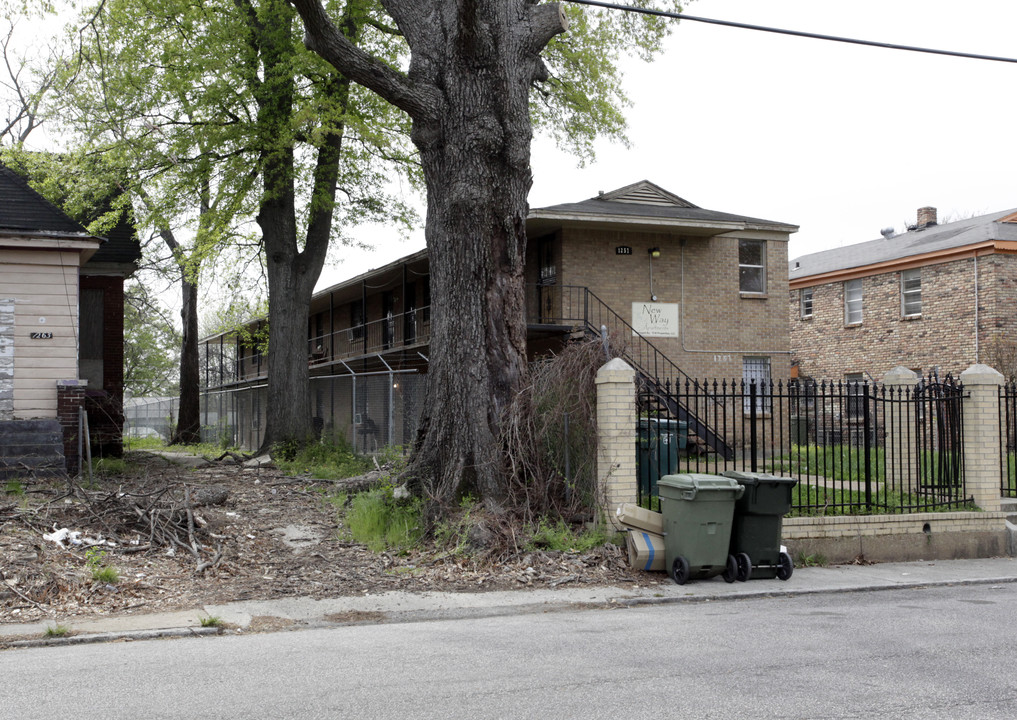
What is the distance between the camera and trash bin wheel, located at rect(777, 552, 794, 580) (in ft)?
33.6

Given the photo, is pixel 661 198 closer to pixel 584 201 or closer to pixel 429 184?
pixel 584 201

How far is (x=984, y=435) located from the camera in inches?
493

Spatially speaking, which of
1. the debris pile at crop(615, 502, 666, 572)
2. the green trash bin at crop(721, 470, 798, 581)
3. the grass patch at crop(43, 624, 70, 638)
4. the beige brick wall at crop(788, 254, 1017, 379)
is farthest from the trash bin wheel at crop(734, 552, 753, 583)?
the beige brick wall at crop(788, 254, 1017, 379)

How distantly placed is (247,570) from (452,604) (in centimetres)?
256

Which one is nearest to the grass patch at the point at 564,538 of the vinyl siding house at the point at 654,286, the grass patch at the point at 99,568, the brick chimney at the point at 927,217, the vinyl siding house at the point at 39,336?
the grass patch at the point at 99,568

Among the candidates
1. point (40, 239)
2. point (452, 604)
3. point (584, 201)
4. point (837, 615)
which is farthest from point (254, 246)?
point (837, 615)

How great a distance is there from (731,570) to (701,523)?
660 millimetres

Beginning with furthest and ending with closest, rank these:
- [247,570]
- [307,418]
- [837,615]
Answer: [307,418] < [247,570] < [837,615]

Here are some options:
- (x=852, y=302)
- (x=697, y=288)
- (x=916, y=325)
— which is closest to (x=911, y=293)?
(x=916, y=325)

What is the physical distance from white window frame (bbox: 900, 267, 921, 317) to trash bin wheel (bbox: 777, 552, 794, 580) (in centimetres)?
1965

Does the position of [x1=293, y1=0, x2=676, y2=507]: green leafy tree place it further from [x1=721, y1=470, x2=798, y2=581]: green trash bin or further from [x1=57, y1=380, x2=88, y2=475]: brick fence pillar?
[x1=57, y1=380, x2=88, y2=475]: brick fence pillar

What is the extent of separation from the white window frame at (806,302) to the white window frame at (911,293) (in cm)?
381

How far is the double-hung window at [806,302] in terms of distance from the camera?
3199 cm

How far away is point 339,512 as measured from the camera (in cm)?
1331
